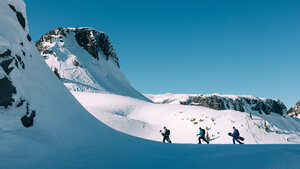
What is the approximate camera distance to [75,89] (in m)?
42.7

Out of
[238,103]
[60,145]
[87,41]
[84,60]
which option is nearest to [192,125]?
[60,145]

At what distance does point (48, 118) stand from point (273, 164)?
7653 mm

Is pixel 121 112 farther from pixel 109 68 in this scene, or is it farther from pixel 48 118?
pixel 109 68

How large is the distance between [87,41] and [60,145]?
2475 inches

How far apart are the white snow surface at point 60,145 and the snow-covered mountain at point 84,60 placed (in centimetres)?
3739

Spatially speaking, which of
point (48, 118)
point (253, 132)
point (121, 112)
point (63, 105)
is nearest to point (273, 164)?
point (48, 118)

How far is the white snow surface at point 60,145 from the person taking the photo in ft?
16.1

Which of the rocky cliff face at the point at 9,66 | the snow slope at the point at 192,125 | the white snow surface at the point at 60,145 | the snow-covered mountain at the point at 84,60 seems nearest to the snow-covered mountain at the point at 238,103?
the snow-covered mountain at the point at 84,60

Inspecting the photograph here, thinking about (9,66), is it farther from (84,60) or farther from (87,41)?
(87,41)

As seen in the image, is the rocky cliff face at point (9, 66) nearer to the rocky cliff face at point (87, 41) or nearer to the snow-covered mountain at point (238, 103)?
the rocky cliff face at point (87, 41)

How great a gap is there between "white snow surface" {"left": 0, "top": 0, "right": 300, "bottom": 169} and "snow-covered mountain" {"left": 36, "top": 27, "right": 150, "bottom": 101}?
37388 mm

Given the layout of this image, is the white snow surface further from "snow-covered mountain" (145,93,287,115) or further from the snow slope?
"snow-covered mountain" (145,93,287,115)

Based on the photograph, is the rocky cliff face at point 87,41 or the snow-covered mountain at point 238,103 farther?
the snow-covered mountain at point 238,103

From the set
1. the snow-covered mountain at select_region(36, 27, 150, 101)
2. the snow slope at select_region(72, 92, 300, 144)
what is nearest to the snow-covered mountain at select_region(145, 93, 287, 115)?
the snow-covered mountain at select_region(36, 27, 150, 101)
